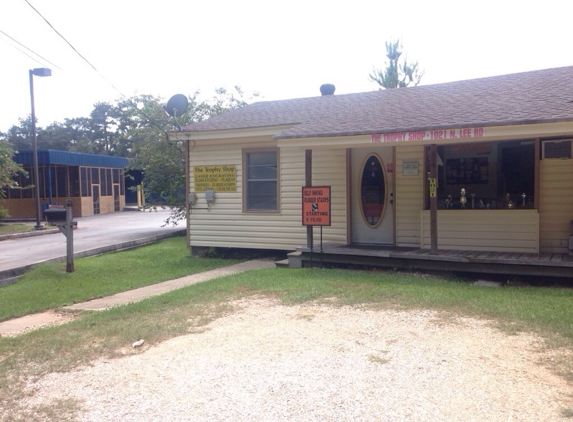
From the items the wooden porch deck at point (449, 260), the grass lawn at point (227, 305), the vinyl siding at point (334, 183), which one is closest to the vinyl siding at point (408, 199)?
the wooden porch deck at point (449, 260)

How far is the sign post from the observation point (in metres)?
10.7

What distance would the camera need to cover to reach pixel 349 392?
4.73 m

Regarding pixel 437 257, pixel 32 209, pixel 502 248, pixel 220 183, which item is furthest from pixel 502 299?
pixel 32 209

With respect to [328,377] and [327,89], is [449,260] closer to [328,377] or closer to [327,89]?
[328,377]

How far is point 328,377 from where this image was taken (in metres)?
5.07

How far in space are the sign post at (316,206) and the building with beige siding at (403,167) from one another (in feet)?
1.45

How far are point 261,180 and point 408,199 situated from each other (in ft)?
11.3

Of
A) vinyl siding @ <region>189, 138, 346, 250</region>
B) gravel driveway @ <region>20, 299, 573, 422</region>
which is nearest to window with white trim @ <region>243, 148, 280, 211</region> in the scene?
vinyl siding @ <region>189, 138, 346, 250</region>

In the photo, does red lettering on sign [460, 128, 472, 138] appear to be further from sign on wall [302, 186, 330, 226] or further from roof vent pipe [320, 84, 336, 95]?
roof vent pipe [320, 84, 336, 95]

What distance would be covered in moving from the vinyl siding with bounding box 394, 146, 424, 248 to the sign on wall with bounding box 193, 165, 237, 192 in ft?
12.7

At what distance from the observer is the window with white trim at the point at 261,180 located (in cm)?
1289

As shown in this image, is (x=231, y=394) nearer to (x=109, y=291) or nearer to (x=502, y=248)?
(x=109, y=291)

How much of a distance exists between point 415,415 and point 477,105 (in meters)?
7.07

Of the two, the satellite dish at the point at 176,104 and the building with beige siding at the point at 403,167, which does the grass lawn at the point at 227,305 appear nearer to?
the building with beige siding at the point at 403,167
